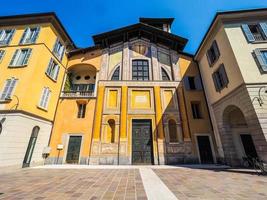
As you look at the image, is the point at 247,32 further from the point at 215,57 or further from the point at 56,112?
the point at 56,112

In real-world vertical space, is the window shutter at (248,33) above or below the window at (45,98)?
above

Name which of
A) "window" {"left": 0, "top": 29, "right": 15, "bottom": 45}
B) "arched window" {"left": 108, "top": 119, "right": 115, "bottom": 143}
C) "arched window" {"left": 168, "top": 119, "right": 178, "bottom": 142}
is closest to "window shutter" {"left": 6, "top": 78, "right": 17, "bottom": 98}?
"window" {"left": 0, "top": 29, "right": 15, "bottom": 45}

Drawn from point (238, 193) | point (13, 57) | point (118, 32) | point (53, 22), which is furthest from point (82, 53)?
point (238, 193)

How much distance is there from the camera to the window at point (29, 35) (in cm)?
1228

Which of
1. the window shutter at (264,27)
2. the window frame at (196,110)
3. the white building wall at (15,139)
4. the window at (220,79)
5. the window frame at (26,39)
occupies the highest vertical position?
the window frame at (26,39)

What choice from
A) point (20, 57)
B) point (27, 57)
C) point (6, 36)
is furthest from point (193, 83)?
point (6, 36)

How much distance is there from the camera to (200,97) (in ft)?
46.7

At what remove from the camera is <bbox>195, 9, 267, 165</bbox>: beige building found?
28.2 feet

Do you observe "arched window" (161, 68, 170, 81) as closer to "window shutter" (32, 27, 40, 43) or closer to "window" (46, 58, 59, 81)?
"window" (46, 58, 59, 81)

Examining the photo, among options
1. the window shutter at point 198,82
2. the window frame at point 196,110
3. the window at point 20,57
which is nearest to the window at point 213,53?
the window shutter at point 198,82

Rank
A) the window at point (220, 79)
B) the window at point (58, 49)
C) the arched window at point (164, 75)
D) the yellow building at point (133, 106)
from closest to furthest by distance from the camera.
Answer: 1. the window at point (220, 79)
2. the yellow building at point (133, 106)
3. the window at point (58, 49)
4. the arched window at point (164, 75)

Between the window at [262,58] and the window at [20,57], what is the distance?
57.5 ft

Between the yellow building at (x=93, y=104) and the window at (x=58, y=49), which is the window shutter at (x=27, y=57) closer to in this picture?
the yellow building at (x=93, y=104)

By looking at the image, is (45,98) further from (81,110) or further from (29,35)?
(29,35)
